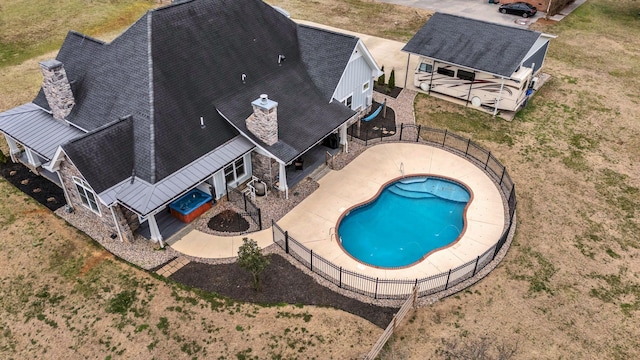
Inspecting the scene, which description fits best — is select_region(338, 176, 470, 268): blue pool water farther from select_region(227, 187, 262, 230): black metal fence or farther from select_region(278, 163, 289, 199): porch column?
select_region(227, 187, 262, 230): black metal fence

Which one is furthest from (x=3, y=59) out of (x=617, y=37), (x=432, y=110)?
(x=617, y=37)

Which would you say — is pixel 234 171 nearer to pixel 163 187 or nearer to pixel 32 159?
pixel 163 187

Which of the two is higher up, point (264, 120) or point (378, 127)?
point (264, 120)

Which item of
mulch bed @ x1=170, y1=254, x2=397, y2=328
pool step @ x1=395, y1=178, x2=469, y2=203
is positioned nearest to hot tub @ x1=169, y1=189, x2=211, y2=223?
mulch bed @ x1=170, y1=254, x2=397, y2=328

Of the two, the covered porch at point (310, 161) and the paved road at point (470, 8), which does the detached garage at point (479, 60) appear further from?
the paved road at point (470, 8)

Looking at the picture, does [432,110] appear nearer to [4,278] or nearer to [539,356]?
[539,356]

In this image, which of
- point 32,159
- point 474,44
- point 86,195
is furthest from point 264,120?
point 474,44

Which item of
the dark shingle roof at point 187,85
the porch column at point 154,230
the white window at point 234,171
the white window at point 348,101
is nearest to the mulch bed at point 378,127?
the white window at point 348,101
